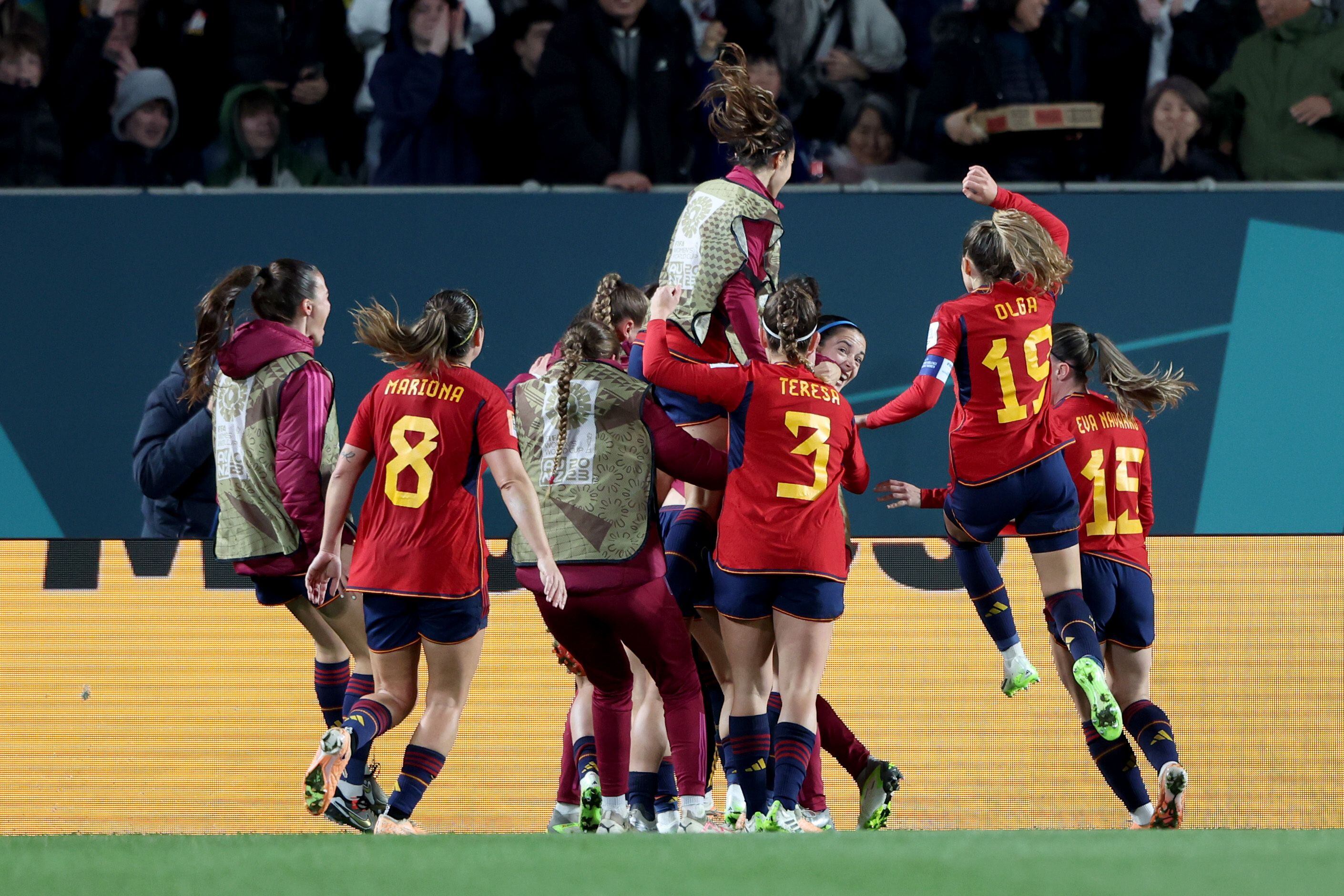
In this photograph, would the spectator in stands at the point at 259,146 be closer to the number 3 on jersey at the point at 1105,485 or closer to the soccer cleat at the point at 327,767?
the soccer cleat at the point at 327,767

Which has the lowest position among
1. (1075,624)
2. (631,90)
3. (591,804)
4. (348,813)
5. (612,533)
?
(591,804)

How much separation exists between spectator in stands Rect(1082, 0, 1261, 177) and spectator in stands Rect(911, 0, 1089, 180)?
19cm

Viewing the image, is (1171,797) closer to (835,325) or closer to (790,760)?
(790,760)

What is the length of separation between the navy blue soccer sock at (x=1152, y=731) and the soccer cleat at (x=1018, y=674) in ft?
1.90

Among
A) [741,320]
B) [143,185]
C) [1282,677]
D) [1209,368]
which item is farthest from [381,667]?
[1209,368]

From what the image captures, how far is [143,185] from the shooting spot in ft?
31.0

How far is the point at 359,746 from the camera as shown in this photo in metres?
5.21

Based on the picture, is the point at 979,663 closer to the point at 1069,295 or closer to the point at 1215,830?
the point at 1215,830

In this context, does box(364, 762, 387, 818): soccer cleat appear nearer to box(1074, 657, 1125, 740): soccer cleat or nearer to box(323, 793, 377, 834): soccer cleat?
box(323, 793, 377, 834): soccer cleat

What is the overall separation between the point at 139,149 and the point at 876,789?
6.40 meters

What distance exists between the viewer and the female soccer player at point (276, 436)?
19.3 ft

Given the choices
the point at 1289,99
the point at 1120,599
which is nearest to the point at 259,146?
the point at 1120,599

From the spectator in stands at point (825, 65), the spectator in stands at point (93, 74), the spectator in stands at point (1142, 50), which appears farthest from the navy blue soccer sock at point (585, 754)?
the spectator in stands at point (93, 74)

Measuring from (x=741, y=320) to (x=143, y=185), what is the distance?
17.9ft
